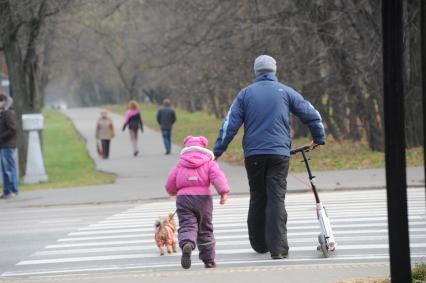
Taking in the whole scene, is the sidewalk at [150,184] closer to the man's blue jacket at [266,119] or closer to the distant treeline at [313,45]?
the distant treeline at [313,45]

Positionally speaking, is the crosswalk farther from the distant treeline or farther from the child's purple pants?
the distant treeline

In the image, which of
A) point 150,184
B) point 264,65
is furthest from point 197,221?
point 150,184

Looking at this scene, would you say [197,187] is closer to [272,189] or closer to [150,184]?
[272,189]

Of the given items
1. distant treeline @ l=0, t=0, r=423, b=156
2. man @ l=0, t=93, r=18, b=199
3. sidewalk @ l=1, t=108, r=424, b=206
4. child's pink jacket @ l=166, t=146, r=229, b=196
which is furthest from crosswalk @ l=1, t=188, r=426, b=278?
distant treeline @ l=0, t=0, r=423, b=156

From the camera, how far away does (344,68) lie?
25.6 meters

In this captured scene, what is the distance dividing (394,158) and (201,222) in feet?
11.5

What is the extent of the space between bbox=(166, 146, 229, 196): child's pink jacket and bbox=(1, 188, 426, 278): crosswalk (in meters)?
0.74

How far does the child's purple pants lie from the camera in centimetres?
853

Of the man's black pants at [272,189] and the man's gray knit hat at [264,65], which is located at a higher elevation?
the man's gray knit hat at [264,65]

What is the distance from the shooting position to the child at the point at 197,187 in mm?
8555

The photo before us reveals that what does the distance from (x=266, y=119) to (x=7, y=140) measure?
10.3 meters

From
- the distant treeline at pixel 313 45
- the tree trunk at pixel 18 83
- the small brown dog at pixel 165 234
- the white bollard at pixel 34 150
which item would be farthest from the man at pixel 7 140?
A: the small brown dog at pixel 165 234


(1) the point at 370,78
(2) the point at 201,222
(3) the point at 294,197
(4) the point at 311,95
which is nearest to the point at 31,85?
(4) the point at 311,95

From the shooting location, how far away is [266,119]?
8766mm
